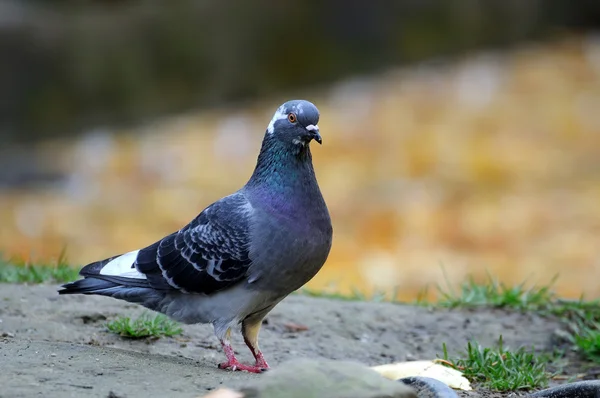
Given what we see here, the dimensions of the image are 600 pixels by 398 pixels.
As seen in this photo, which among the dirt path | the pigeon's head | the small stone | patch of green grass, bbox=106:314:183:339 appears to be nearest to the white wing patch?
the dirt path

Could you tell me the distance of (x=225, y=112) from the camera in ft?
58.9

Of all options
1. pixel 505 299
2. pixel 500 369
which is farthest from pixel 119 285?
pixel 505 299

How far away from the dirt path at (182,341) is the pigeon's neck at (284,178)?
0.88 meters

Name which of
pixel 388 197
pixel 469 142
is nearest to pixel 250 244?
pixel 388 197

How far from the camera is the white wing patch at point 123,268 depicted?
15.3 feet

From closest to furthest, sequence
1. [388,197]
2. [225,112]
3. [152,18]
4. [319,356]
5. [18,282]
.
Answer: [319,356] → [18,282] → [388,197] → [225,112] → [152,18]

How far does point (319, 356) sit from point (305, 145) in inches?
54.3

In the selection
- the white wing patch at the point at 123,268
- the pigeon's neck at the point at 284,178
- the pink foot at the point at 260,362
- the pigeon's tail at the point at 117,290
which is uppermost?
the pigeon's neck at the point at 284,178

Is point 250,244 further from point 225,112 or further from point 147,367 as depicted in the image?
point 225,112

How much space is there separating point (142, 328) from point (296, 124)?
5.18 ft

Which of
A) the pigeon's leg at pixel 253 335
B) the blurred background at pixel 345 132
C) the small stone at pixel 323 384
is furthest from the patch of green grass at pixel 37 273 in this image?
the small stone at pixel 323 384

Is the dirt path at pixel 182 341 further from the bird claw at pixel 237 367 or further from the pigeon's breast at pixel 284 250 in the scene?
the pigeon's breast at pixel 284 250

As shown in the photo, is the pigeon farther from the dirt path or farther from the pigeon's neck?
the dirt path

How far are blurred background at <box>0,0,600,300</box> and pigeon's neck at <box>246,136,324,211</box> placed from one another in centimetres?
240
